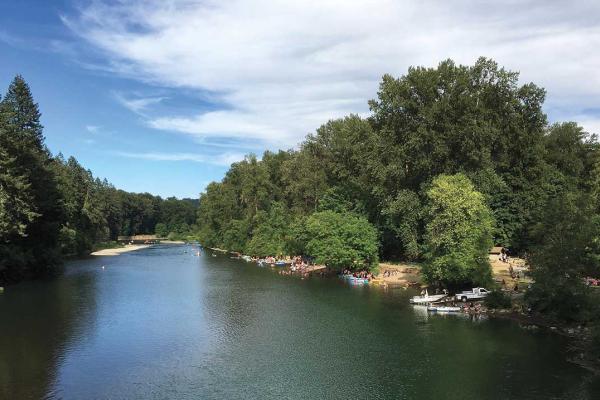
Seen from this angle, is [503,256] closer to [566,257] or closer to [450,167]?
[450,167]

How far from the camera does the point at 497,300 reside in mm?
46656

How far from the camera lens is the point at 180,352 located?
36375 millimetres

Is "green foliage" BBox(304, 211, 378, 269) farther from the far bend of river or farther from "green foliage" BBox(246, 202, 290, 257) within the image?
"green foliage" BBox(246, 202, 290, 257)

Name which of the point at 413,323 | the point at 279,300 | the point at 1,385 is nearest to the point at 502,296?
the point at 413,323

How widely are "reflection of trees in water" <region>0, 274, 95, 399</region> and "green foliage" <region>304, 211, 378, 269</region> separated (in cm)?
3279

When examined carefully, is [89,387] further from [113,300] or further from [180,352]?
[113,300]

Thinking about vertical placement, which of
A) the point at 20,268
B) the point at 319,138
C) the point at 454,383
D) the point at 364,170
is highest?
the point at 319,138

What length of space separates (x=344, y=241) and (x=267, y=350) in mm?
36366

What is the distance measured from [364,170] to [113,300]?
4238 centimetres

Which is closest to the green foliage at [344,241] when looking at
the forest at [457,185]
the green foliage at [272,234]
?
the forest at [457,185]

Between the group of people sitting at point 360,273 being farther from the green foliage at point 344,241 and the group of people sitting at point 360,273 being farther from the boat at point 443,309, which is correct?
the boat at point 443,309

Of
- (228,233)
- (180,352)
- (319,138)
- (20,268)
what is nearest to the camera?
(180,352)

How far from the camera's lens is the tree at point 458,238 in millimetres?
51562

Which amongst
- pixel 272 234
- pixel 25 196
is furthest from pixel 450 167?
pixel 25 196
